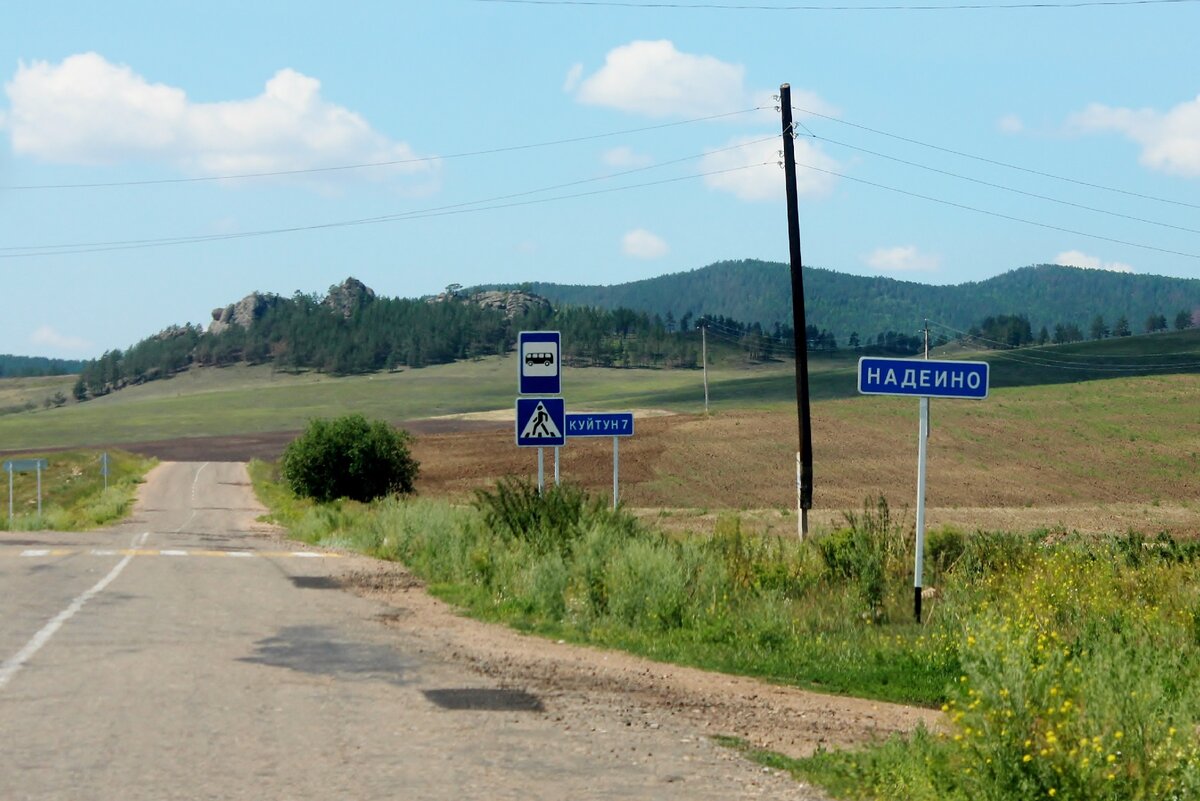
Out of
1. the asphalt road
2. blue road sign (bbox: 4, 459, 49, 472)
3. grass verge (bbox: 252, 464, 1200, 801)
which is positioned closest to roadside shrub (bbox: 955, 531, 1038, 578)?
grass verge (bbox: 252, 464, 1200, 801)

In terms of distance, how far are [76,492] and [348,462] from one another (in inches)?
1093

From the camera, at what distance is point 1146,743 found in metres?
6.77

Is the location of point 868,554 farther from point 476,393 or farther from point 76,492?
point 476,393

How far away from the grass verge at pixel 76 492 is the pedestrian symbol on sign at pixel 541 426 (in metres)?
23.5

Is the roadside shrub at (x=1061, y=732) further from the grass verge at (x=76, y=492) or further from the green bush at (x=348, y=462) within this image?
the green bush at (x=348, y=462)

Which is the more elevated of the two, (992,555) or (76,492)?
(992,555)

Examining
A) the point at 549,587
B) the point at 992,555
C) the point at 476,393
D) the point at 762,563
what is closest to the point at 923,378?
the point at 762,563

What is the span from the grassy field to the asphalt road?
310 feet

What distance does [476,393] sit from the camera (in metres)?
160

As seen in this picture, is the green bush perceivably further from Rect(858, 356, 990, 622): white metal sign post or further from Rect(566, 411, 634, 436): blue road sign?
Rect(858, 356, 990, 622): white metal sign post

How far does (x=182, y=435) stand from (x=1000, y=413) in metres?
83.8

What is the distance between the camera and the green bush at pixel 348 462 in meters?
55.9

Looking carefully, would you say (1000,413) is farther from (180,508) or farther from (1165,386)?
(180,508)

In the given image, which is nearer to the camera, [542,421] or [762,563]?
[762,563]
